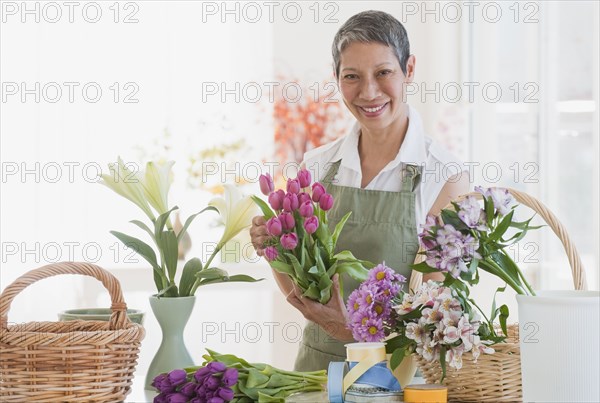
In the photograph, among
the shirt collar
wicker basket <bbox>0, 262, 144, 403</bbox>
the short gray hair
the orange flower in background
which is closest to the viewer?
wicker basket <bbox>0, 262, 144, 403</bbox>

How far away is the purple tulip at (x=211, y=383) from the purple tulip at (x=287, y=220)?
31 centimetres

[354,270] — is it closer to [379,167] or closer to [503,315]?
[503,315]

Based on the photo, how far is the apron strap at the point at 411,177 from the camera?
2102mm

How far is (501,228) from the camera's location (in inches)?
50.7

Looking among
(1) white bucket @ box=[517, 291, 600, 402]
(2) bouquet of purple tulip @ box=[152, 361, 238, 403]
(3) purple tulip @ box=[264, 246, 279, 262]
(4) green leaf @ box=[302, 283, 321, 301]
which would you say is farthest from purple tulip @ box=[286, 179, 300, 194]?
(1) white bucket @ box=[517, 291, 600, 402]

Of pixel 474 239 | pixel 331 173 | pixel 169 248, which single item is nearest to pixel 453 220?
pixel 474 239

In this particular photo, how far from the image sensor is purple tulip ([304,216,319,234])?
1536mm

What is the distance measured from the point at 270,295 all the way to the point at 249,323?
0.62ft

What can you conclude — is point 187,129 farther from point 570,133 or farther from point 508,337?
point 508,337

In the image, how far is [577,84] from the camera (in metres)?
3.02

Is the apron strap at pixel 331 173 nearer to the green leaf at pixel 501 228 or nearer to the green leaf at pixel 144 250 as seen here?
the green leaf at pixel 144 250

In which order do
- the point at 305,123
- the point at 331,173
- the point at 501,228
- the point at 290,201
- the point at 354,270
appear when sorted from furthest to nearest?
the point at 305,123 < the point at 331,173 < the point at 354,270 < the point at 290,201 < the point at 501,228

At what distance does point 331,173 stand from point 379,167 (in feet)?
0.43

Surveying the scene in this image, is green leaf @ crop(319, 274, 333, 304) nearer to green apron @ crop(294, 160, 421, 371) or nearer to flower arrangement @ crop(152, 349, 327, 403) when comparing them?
flower arrangement @ crop(152, 349, 327, 403)
